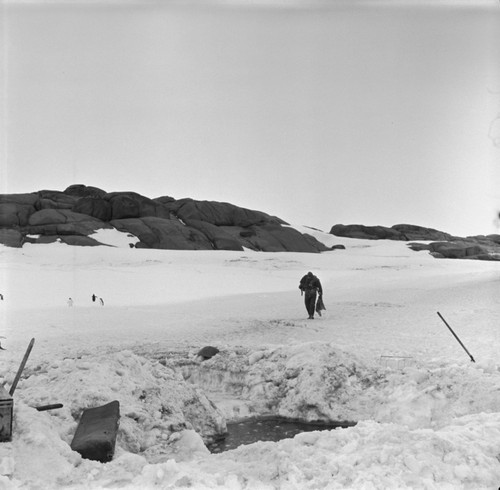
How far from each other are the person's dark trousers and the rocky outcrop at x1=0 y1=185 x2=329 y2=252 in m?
8.56

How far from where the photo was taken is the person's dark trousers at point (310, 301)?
873 cm

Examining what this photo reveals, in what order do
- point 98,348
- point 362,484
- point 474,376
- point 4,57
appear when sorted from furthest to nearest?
point 98,348 → point 4,57 → point 474,376 → point 362,484

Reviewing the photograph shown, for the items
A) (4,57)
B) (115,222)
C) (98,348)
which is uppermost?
(4,57)

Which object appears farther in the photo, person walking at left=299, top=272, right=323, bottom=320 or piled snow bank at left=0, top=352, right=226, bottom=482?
person walking at left=299, top=272, right=323, bottom=320

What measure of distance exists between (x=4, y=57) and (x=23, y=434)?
4897 millimetres

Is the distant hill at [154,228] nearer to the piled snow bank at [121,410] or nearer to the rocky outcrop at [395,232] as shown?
the rocky outcrop at [395,232]

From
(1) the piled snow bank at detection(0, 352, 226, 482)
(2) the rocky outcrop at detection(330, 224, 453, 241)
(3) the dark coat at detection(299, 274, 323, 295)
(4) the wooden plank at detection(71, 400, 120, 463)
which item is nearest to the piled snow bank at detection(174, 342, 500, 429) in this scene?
(1) the piled snow bank at detection(0, 352, 226, 482)

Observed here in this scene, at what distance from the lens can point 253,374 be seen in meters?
6.18

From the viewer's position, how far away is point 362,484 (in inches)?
111

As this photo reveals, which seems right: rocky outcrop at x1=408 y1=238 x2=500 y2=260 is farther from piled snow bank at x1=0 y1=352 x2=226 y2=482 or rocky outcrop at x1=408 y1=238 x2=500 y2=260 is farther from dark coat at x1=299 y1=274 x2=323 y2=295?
piled snow bank at x1=0 y1=352 x2=226 y2=482

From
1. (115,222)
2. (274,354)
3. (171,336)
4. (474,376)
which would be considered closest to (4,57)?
(171,336)

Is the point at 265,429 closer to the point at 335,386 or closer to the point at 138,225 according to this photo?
the point at 335,386

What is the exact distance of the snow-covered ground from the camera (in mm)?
3051

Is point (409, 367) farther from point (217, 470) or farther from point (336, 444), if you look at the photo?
point (217, 470)
